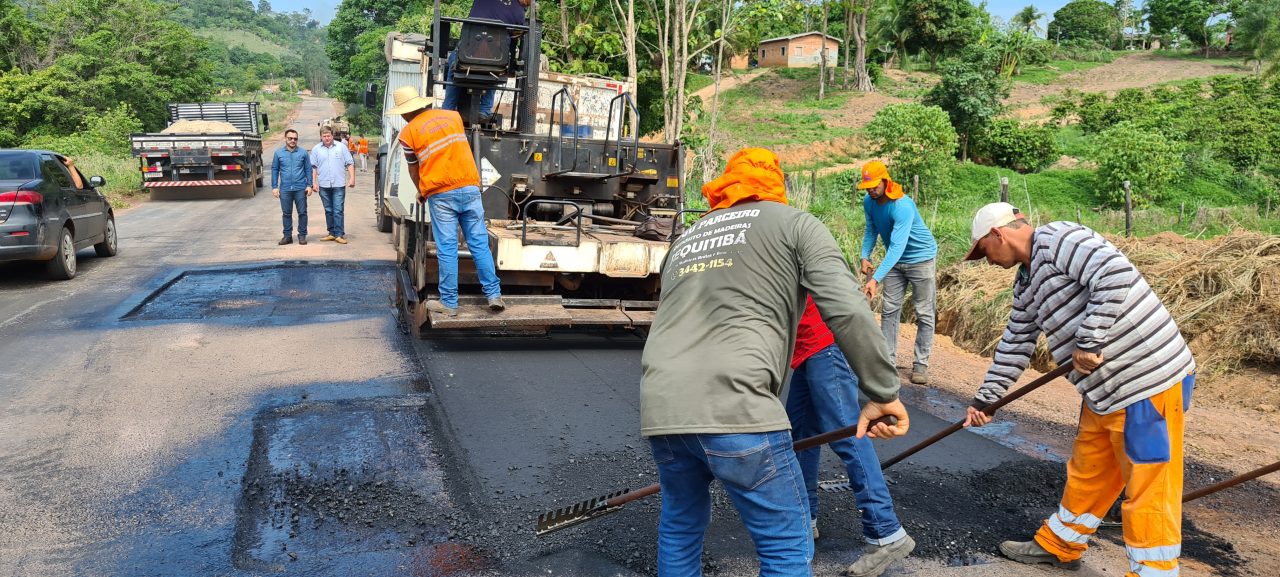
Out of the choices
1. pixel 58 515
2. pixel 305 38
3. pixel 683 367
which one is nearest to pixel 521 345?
pixel 58 515

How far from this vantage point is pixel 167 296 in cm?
927

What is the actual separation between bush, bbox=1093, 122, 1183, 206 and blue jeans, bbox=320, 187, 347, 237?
841 inches

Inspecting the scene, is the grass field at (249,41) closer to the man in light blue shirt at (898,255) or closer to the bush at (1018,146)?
the bush at (1018,146)

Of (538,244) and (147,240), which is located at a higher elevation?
(538,244)

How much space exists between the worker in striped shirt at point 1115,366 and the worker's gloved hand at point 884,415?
3.48ft

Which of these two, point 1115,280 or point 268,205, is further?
point 268,205

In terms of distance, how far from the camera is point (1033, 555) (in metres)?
3.81

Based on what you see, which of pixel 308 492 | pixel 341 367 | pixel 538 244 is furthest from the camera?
pixel 538 244

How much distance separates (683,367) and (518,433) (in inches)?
108

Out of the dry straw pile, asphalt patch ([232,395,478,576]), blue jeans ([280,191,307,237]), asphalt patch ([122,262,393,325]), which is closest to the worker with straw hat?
asphalt patch ([232,395,478,576])

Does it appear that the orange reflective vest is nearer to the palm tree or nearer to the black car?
Answer: the black car

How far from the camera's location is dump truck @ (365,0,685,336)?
725 cm

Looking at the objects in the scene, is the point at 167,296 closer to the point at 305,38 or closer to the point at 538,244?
the point at 538,244

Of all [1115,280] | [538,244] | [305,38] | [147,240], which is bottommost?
[147,240]
